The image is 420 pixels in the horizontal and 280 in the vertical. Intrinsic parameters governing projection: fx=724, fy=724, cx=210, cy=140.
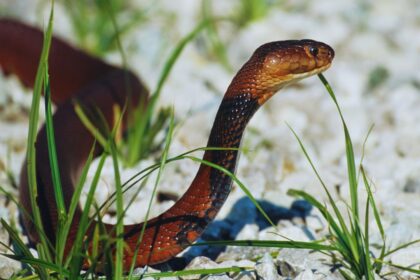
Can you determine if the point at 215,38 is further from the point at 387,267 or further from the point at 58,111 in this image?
the point at 387,267

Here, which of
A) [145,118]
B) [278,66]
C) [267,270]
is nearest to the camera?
[267,270]

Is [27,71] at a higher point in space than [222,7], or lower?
lower

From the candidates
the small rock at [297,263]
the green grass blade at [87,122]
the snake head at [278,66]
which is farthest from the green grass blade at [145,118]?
the small rock at [297,263]

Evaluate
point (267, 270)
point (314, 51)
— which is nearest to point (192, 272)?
point (267, 270)

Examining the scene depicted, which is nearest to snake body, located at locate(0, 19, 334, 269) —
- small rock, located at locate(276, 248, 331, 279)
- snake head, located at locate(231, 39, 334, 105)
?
snake head, located at locate(231, 39, 334, 105)

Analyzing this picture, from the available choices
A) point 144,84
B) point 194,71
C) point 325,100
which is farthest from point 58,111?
point 325,100

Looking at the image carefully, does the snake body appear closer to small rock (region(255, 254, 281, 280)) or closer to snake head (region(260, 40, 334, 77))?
snake head (region(260, 40, 334, 77))

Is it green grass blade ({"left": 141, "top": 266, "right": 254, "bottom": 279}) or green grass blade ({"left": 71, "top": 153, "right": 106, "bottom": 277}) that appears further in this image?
green grass blade ({"left": 141, "top": 266, "right": 254, "bottom": 279})

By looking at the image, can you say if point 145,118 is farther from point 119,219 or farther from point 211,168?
point 119,219
